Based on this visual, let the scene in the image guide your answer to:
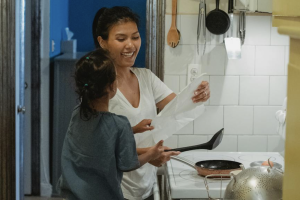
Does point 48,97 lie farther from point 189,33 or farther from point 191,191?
point 191,191

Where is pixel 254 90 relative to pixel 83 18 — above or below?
below

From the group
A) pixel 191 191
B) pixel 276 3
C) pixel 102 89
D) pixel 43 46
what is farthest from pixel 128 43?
pixel 43 46

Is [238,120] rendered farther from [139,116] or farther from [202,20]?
[139,116]

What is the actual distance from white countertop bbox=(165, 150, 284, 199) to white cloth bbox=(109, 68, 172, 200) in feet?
0.32

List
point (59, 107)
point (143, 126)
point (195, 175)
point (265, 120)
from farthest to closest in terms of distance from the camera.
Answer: point (59, 107) → point (265, 120) → point (195, 175) → point (143, 126)

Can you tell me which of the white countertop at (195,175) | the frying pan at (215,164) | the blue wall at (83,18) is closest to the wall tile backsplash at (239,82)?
the white countertop at (195,175)

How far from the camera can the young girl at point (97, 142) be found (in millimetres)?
1559

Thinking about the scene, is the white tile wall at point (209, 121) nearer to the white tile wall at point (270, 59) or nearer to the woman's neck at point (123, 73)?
the white tile wall at point (270, 59)

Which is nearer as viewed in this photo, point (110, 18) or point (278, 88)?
point (110, 18)

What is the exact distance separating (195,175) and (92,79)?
0.77 meters

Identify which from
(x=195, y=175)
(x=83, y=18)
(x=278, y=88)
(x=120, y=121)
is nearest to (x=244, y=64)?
(x=278, y=88)

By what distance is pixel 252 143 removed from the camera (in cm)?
262

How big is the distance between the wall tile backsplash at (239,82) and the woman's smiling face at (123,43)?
54cm

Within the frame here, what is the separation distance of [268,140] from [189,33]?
0.71 metres
